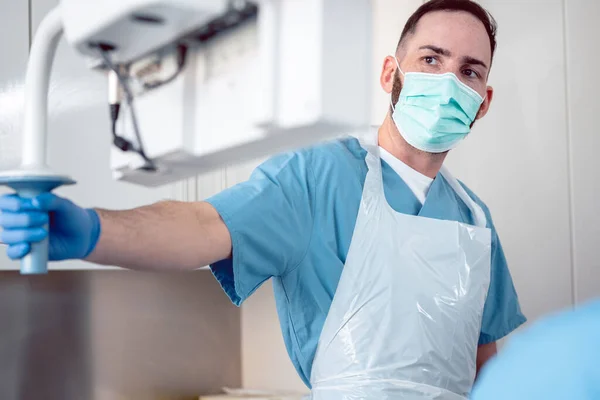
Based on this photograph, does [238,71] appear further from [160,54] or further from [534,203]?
[534,203]

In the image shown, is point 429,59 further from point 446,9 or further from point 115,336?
point 115,336

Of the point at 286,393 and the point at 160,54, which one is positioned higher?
the point at 160,54

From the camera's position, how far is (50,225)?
0.69 meters

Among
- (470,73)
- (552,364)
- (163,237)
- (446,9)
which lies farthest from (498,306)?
(552,364)

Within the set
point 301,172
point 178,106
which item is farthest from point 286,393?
point 178,106

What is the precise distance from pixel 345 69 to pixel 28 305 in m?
1.48

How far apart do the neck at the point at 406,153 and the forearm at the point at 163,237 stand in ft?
1.52

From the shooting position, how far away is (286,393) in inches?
84.0

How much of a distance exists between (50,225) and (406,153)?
797 mm

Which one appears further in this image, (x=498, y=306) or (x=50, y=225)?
(x=498, y=306)

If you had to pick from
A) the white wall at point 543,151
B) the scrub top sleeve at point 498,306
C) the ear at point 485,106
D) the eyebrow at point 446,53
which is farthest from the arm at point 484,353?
the eyebrow at point 446,53

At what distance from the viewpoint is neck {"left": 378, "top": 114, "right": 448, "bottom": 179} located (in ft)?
4.37

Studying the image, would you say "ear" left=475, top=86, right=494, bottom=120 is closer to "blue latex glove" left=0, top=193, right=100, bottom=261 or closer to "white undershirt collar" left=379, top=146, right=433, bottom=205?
"white undershirt collar" left=379, top=146, right=433, bottom=205

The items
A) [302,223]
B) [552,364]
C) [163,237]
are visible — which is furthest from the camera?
[302,223]
